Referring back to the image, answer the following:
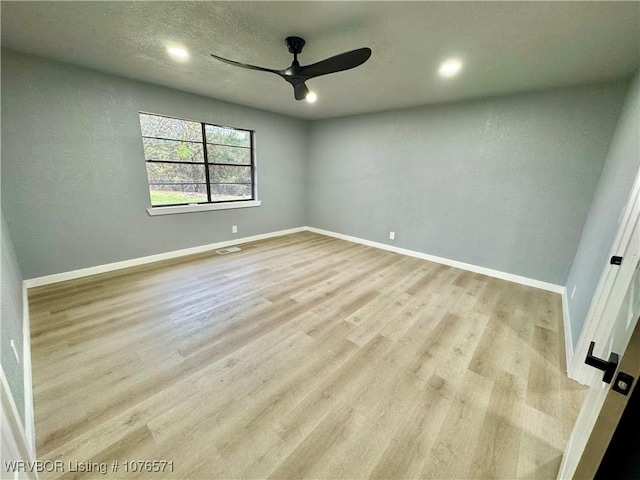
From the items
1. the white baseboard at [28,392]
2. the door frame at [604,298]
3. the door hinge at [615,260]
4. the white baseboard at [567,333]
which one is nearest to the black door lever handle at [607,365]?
the door frame at [604,298]

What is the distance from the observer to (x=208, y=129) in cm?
391

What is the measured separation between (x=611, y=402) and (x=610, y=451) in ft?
0.71

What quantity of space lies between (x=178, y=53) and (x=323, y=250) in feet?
10.4

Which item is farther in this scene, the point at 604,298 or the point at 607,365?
the point at 604,298

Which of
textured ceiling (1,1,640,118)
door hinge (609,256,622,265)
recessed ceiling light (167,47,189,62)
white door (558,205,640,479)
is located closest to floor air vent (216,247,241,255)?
textured ceiling (1,1,640,118)

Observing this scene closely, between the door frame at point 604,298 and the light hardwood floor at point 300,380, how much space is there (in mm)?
160

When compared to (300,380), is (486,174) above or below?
above

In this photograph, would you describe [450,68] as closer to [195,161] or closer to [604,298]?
[604,298]

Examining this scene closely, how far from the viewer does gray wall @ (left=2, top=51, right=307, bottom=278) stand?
251cm

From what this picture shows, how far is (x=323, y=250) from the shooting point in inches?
174

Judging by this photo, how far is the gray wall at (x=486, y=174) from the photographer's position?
276cm

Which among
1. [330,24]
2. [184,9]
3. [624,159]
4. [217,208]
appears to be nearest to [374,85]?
[330,24]

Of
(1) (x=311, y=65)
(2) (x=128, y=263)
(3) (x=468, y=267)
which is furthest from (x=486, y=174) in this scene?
(2) (x=128, y=263)

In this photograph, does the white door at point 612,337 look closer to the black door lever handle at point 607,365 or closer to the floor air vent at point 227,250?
the black door lever handle at point 607,365
